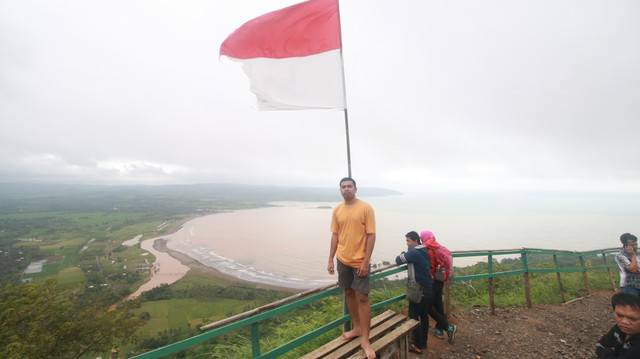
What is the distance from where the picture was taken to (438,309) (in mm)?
3873

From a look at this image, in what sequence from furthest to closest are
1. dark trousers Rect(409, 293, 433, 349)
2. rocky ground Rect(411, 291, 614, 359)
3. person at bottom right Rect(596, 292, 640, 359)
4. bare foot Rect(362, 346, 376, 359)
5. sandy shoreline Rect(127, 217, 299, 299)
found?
sandy shoreline Rect(127, 217, 299, 299) → rocky ground Rect(411, 291, 614, 359) → dark trousers Rect(409, 293, 433, 349) → bare foot Rect(362, 346, 376, 359) → person at bottom right Rect(596, 292, 640, 359)

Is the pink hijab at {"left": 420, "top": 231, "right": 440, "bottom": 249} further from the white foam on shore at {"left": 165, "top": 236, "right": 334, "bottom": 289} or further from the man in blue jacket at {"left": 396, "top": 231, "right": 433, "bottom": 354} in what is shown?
the white foam on shore at {"left": 165, "top": 236, "right": 334, "bottom": 289}

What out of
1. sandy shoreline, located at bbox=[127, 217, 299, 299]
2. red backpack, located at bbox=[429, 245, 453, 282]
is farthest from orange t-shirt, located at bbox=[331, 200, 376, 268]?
sandy shoreline, located at bbox=[127, 217, 299, 299]

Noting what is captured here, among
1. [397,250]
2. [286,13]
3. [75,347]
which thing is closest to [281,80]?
[286,13]

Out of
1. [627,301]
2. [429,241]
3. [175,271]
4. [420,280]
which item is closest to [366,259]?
[420,280]

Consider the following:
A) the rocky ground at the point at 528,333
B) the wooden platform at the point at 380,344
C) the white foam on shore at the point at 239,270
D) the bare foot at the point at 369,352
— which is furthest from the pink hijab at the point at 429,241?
the white foam on shore at the point at 239,270

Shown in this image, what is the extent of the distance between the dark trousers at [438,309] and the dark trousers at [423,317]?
0.17 metres

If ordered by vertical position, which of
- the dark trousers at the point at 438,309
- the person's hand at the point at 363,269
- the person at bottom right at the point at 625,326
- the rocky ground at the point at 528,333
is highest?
the person's hand at the point at 363,269

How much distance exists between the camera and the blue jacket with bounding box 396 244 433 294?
136 inches

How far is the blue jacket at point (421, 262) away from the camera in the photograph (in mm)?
3465

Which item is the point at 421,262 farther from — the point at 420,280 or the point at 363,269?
the point at 363,269

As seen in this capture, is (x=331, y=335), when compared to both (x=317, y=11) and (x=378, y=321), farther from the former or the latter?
(x=317, y=11)

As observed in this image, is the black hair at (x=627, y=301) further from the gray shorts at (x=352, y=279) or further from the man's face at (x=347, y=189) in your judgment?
the man's face at (x=347, y=189)

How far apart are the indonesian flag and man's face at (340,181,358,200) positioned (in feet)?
4.66
